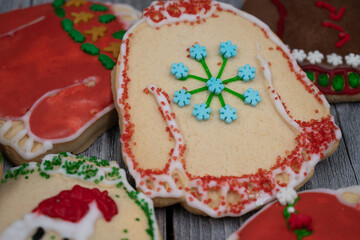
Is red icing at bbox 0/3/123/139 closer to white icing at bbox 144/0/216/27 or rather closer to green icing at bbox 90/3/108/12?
green icing at bbox 90/3/108/12

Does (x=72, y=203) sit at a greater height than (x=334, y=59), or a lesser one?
lesser

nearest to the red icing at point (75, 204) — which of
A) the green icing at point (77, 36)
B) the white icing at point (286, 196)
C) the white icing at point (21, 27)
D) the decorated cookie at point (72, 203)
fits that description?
the decorated cookie at point (72, 203)

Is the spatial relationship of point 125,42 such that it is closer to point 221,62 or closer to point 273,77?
point 221,62

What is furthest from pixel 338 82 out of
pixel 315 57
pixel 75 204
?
pixel 75 204

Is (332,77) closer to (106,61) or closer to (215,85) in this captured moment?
(215,85)

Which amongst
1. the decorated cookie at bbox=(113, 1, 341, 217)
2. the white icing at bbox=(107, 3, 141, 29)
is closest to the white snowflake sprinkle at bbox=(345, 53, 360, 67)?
the decorated cookie at bbox=(113, 1, 341, 217)

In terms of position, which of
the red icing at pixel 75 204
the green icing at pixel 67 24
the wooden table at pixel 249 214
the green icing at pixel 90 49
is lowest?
the wooden table at pixel 249 214

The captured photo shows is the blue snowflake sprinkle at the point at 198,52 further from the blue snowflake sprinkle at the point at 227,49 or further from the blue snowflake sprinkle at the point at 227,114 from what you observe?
the blue snowflake sprinkle at the point at 227,114
